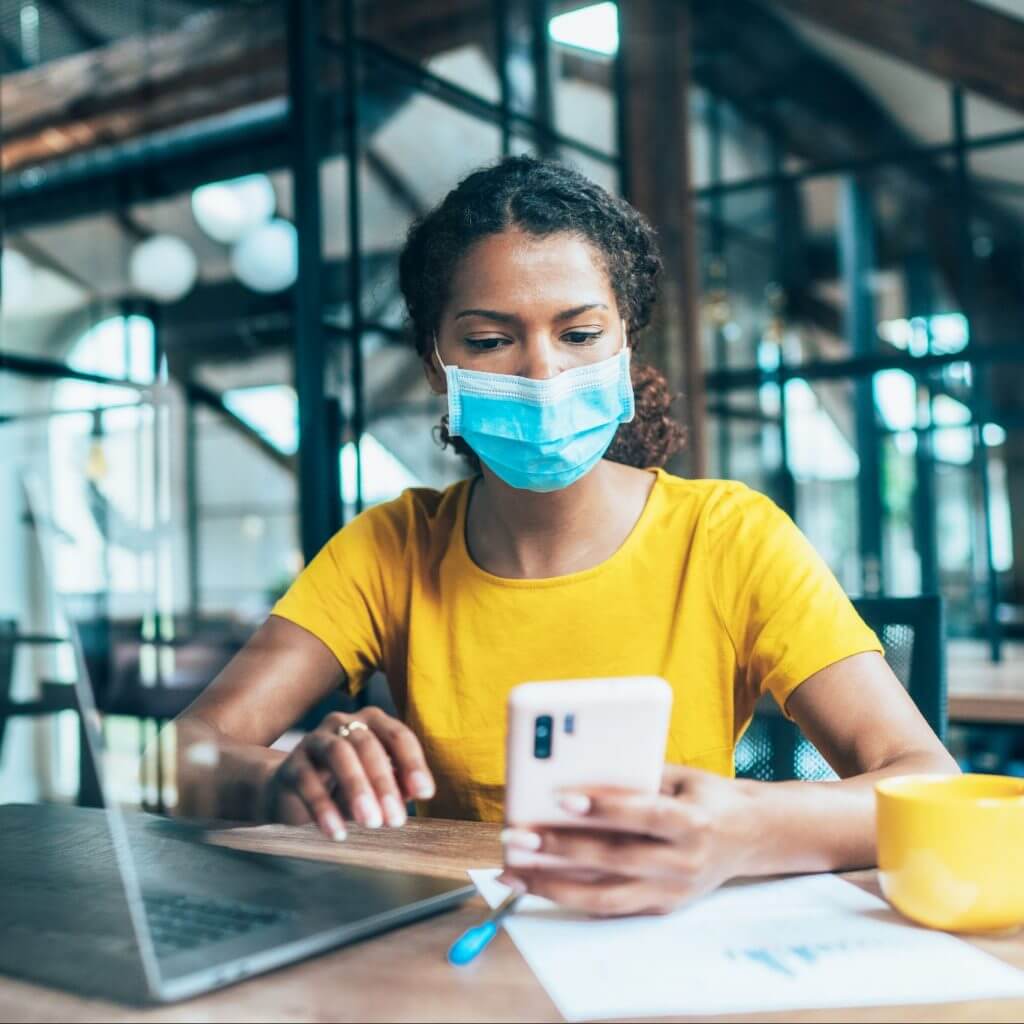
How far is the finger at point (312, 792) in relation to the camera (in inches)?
33.3

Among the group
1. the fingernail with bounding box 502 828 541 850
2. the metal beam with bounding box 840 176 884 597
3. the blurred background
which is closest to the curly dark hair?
the blurred background

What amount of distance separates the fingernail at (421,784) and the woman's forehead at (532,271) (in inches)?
24.3

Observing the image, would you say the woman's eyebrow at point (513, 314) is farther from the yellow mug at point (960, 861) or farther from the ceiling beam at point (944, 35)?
the ceiling beam at point (944, 35)

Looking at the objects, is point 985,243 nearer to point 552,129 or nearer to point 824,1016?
point 552,129

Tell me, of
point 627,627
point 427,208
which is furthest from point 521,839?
point 427,208

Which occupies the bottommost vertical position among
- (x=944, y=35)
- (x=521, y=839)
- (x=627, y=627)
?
(x=521, y=839)

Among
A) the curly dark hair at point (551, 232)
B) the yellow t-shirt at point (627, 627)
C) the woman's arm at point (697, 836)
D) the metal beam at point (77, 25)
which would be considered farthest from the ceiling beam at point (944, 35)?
the woman's arm at point (697, 836)

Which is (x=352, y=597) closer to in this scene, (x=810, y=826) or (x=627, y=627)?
(x=627, y=627)

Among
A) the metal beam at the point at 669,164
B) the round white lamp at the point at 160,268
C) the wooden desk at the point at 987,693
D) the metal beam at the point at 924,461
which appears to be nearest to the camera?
the wooden desk at the point at 987,693

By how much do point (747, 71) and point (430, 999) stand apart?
7.01 meters

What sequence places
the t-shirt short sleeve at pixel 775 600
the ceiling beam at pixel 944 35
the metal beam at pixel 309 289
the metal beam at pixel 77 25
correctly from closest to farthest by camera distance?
1. the t-shirt short sleeve at pixel 775 600
2. the metal beam at pixel 309 289
3. the metal beam at pixel 77 25
4. the ceiling beam at pixel 944 35

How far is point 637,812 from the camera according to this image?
750 mm

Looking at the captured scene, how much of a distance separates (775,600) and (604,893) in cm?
55

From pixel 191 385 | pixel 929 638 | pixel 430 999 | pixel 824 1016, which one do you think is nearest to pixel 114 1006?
pixel 430 999
